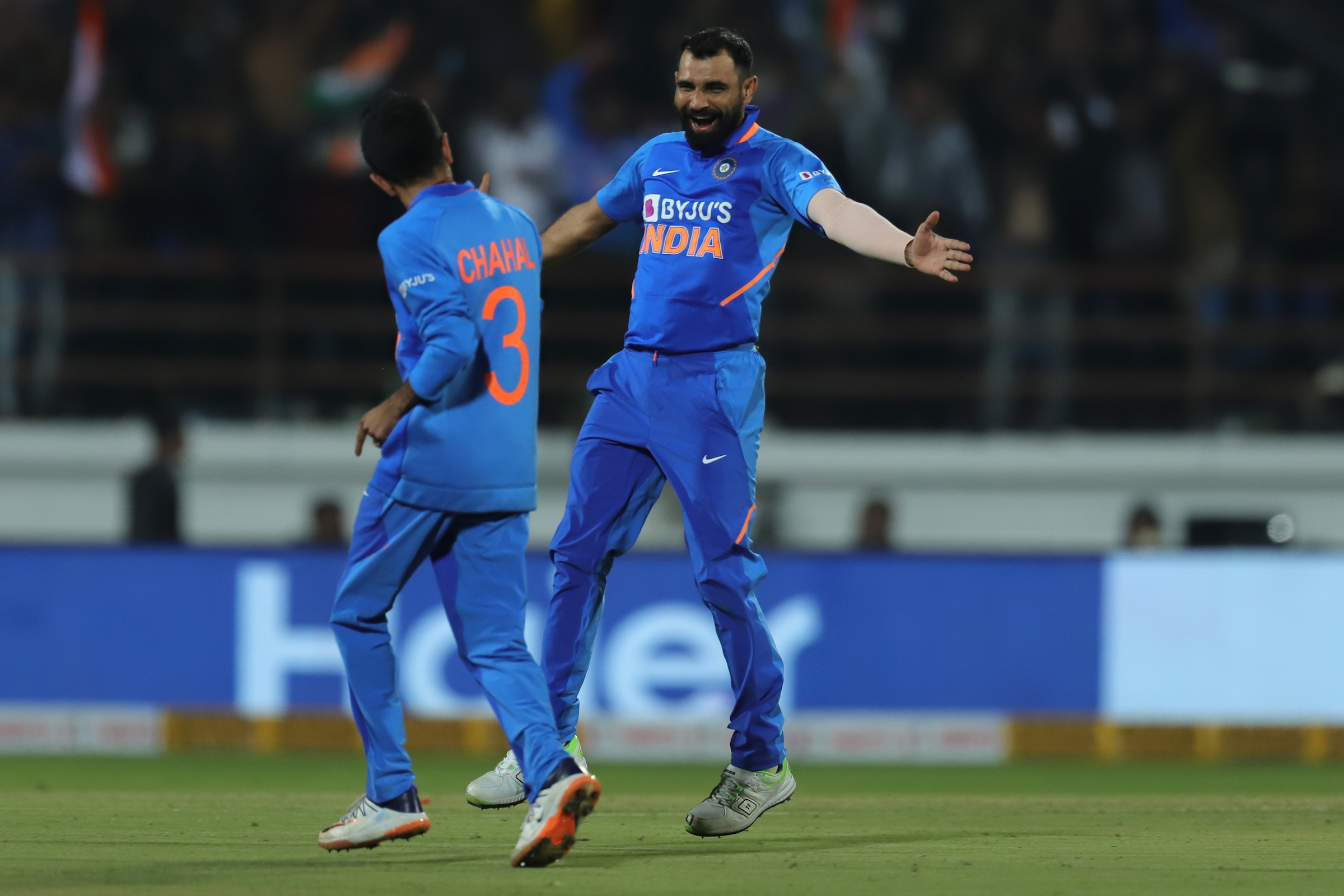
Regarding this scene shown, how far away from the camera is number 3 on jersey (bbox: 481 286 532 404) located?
6.01 m

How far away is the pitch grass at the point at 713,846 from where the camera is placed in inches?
224

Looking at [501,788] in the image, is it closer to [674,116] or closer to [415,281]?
[415,281]

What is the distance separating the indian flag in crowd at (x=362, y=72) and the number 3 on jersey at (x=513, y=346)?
925 centimetres

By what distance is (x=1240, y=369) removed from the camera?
49.1 feet

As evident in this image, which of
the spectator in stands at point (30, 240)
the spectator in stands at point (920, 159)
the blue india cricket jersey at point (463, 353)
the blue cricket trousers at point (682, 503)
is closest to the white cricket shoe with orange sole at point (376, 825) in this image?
the blue cricket trousers at point (682, 503)

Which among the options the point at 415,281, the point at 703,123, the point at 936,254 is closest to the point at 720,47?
the point at 703,123

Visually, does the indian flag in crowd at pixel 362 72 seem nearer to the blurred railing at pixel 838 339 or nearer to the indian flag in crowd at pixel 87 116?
the blurred railing at pixel 838 339

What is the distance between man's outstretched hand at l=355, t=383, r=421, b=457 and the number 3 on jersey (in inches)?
12.1

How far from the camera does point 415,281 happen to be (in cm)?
586

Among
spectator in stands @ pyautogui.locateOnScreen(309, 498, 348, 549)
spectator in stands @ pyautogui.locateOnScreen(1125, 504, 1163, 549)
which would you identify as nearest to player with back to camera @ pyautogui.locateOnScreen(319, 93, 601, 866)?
spectator in stands @ pyautogui.locateOnScreen(309, 498, 348, 549)

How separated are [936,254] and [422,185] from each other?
166 centimetres

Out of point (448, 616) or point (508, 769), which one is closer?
point (448, 616)

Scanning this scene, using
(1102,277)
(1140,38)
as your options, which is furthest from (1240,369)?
(1140,38)

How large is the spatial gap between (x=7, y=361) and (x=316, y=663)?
4.45 m
